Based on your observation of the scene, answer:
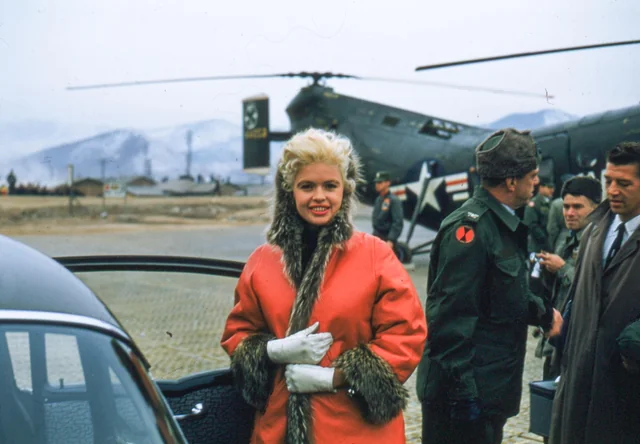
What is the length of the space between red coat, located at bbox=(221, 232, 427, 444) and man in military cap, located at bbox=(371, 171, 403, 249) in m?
10.5

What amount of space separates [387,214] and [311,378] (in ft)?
35.5

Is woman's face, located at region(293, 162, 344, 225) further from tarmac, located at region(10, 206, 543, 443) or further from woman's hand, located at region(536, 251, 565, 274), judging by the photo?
woman's hand, located at region(536, 251, 565, 274)

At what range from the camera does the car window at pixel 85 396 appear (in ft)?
5.92

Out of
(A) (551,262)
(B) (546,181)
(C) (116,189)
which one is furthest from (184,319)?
(C) (116,189)

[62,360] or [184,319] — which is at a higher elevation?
[62,360]

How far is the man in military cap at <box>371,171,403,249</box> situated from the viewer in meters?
13.1

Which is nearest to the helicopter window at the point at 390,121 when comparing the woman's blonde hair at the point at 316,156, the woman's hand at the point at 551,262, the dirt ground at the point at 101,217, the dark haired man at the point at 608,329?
the woman's hand at the point at 551,262

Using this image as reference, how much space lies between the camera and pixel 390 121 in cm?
1570

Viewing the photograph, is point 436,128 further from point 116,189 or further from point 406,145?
point 116,189

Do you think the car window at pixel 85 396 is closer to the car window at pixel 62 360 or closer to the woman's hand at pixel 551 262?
the car window at pixel 62 360

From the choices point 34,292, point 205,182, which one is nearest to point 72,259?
point 34,292

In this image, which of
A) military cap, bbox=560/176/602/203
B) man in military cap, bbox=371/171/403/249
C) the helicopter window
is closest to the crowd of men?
military cap, bbox=560/176/602/203

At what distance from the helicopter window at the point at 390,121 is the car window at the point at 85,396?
1392 centimetres

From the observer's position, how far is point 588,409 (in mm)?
2904
